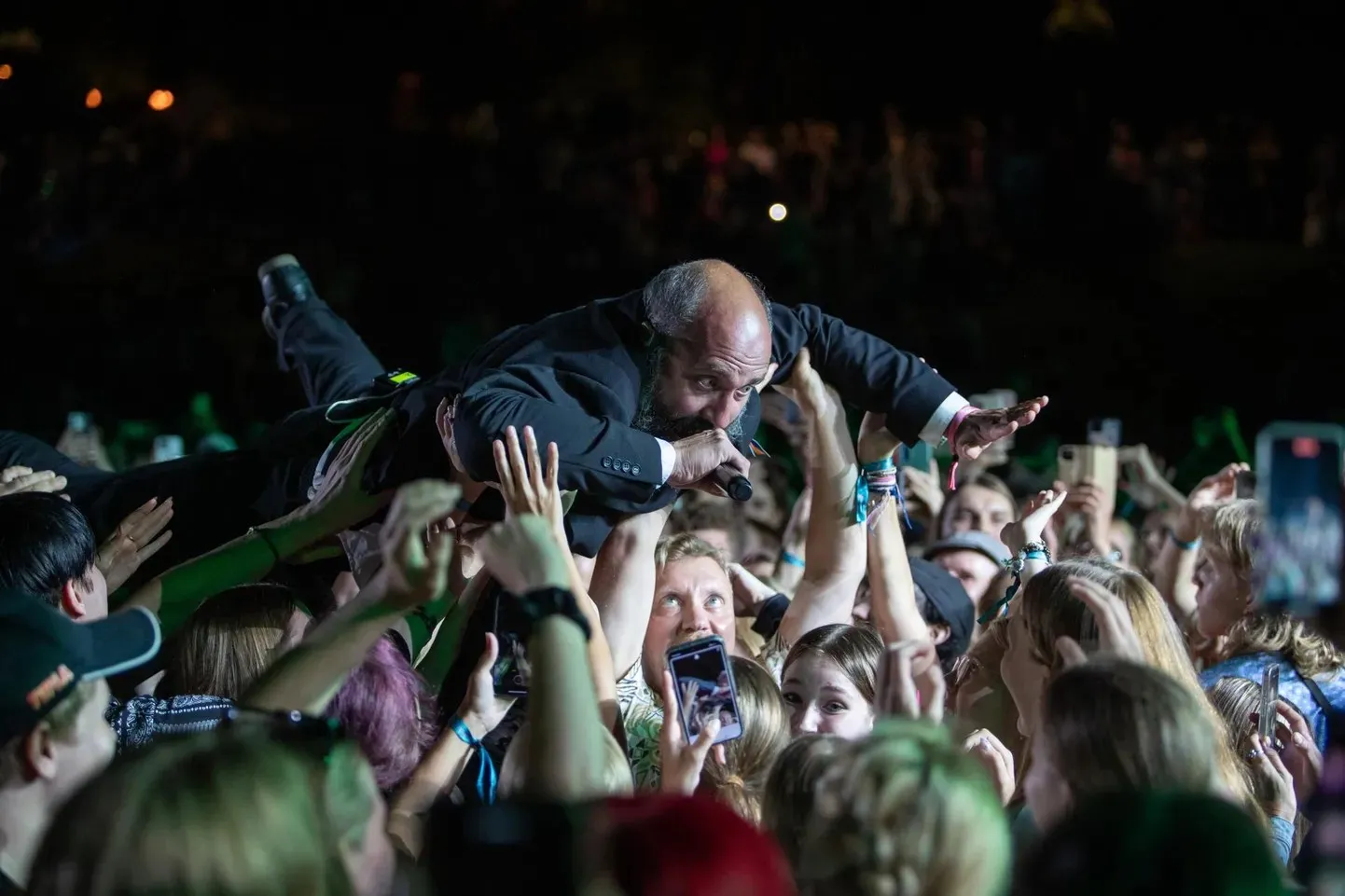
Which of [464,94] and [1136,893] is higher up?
[464,94]

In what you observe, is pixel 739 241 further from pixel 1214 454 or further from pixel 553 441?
pixel 553 441

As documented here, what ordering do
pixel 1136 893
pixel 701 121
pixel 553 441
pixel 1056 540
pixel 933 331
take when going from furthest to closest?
1. pixel 701 121
2. pixel 933 331
3. pixel 1056 540
4. pixel 553 441
5. pixel 1136 893

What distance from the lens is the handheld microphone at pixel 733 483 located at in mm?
3307

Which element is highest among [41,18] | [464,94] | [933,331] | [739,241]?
[41,18]

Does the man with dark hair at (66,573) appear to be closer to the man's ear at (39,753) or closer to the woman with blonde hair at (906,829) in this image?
the man's ear at (39,753)

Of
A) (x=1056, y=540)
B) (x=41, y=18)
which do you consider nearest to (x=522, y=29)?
(x=41, y=18)

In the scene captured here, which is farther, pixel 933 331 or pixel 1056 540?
pixel 933 331

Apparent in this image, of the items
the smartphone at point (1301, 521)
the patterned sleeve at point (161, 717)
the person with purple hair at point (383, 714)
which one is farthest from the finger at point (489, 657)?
the smartphone at point (1301, 521)

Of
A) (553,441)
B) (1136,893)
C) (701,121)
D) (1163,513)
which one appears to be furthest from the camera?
(701,121)

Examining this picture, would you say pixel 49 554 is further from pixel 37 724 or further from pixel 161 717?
pixel 37 724

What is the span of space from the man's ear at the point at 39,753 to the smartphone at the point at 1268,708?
2.37 metres

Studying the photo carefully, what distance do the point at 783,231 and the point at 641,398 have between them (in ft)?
23.7

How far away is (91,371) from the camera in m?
10.9

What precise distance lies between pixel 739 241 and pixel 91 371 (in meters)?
4.62
